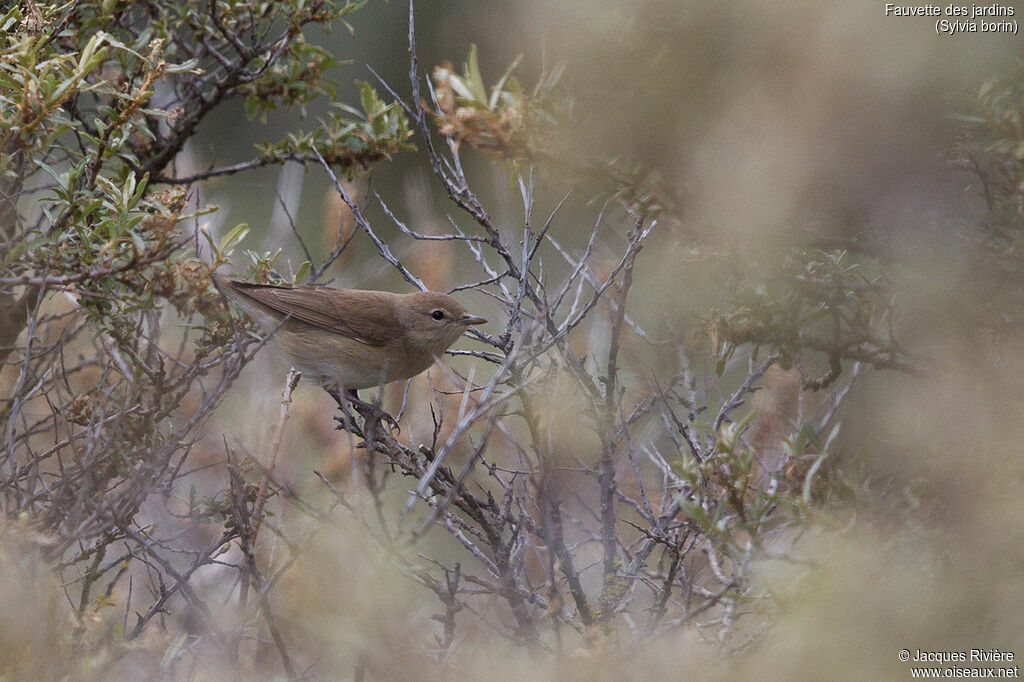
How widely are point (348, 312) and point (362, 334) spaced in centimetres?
17

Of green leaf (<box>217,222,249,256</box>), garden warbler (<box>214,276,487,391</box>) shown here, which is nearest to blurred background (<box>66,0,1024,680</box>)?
green leaf (<box>217,222,249,256</box>)

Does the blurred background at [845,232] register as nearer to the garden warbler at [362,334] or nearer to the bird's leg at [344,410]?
the bird's leg at [344,410]

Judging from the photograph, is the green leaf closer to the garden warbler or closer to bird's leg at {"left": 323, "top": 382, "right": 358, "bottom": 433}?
bird's leg at {"left": 323, "top": 382, "right": 358, "bottom": 433}

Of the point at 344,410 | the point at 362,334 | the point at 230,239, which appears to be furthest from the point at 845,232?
the point at 362,334

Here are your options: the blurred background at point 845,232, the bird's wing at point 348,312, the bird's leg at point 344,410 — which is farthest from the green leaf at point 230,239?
the bird's wing at point 348,312

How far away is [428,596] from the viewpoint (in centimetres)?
395

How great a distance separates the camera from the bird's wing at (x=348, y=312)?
4660mm

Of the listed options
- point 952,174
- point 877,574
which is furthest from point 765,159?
point 877,574

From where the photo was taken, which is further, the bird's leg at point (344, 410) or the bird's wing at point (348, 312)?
the bird's wing at point (348, 312)

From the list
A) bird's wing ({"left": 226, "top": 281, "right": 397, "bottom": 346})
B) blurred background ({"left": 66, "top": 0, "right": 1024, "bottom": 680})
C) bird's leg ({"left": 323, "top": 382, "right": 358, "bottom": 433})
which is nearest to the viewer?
blurred background ({"left": 66, "top": 0, "right": 1024, "bottom": 680})

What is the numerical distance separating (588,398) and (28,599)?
1.51 metres

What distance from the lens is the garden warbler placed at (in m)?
4.67

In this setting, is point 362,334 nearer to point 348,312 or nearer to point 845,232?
point 348,312

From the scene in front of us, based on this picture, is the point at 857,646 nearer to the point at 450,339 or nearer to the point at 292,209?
the point at 450,339
